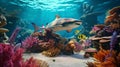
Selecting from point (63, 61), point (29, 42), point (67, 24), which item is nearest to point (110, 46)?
point (67, 24)

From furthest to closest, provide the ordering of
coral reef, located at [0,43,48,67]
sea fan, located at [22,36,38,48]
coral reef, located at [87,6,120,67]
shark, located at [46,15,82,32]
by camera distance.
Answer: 1. sea fan, located at [22,36,38,48]
2. shark, located at [46,15,82,32]
3. coral reef, located at [87,6,120,67]
4. coral reef, located at [0,43,48,67]

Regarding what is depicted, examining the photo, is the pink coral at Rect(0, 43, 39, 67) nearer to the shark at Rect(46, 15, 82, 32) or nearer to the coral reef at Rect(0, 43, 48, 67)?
the coral reef at Rect(0, 43, 48, 67)

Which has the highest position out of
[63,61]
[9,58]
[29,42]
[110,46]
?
[9,58]

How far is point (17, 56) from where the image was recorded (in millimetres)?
3494

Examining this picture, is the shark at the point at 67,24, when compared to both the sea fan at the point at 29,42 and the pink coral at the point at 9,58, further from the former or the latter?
the pink coral at the point at 9,58

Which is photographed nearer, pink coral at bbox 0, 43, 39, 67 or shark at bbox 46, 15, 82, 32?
pink coral at bbox 0, 43, 39, 67

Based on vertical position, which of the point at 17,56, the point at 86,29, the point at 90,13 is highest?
the point at 17,56

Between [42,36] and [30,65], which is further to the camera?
[42,36]

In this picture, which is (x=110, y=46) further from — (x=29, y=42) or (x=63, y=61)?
(x=29, y=42)

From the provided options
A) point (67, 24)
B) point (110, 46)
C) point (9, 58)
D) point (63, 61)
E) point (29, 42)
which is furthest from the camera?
point (29, 42)

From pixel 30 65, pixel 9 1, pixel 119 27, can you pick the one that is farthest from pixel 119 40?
pixel 9 1

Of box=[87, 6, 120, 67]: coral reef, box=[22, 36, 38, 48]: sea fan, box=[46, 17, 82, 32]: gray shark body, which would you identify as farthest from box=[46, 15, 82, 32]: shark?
box=[22, 36, 38, 48]: sea fan

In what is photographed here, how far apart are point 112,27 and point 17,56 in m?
5.62

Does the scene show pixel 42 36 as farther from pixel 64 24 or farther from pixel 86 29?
pixel 86 29
